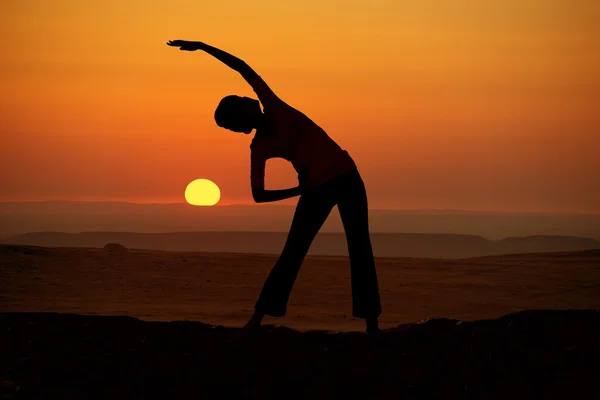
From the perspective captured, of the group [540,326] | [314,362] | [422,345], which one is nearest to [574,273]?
[540,326]

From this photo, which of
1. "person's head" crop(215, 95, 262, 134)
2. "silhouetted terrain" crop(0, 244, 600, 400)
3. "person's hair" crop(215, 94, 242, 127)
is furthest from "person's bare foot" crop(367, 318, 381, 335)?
"person's hair" crop(215, 94, 242, 127)

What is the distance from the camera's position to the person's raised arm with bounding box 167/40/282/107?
285 inches

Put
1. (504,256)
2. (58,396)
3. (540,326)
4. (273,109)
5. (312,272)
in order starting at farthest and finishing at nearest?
(504,256), (312,272), (540,326), (273,109), (58,396)

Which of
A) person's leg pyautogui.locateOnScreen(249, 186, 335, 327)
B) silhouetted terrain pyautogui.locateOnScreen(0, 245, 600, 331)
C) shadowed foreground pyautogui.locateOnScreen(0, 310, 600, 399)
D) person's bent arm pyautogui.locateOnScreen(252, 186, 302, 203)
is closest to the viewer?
shadowed foreground pyautogui.locateOnScreen(0, 310, 600, 399)

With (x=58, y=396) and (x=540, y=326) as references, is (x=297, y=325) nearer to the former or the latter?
(x=540, y=326)

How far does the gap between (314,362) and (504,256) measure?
→ 13314 mm

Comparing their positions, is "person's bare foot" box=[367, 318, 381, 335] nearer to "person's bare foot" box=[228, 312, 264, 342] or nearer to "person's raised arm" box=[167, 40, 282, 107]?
"person's bare foot" box=[228, 312, 264, 342]

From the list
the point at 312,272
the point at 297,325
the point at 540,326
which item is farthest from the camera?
the point at 312,272

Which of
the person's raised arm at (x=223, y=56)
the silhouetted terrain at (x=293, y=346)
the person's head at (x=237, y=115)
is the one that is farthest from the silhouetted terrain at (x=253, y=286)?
the person's raised arm at (x=223, y=56)

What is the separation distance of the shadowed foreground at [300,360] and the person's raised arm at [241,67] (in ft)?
6.52

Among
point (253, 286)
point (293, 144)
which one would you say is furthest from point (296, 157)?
point (253, 286)

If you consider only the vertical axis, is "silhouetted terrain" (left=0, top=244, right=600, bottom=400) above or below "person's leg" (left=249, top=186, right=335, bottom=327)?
below

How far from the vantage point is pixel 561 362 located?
695 centimetres

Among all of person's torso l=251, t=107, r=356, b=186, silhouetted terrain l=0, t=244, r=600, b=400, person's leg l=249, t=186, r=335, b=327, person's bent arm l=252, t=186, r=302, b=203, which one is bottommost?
silhouetted terrain l=0, t=244, r=600, b=400
